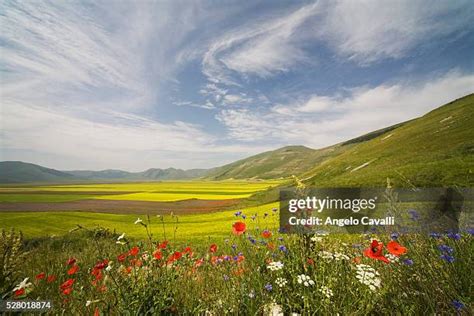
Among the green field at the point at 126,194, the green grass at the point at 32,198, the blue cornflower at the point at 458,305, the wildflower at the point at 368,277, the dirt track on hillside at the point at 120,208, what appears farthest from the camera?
the green field at the point at 126,194

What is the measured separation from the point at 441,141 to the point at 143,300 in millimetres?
45434

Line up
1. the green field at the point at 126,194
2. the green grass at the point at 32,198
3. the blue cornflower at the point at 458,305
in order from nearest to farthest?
the blue cornflower at the point at 458,305 → the green grass at the point at 32,198 → the green field at the point at 126,194

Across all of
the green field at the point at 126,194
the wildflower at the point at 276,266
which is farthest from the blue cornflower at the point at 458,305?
the green field at the point at 126,194

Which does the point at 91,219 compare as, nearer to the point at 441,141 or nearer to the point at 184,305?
the point at 184,305

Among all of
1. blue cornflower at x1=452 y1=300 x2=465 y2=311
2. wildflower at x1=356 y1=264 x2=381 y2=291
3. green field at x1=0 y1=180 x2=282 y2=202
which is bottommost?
green field at x1=0 y1=180 x2=282 y2=202

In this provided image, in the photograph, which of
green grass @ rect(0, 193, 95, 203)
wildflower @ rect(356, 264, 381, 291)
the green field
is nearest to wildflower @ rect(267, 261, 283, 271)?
wildflower @ rect(356, 264, 381, 291)

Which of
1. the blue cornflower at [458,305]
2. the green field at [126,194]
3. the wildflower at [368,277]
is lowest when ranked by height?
the green field at [126,194]

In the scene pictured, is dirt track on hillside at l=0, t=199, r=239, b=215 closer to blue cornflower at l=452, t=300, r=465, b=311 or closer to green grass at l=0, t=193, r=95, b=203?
green grass at l=0, t=193, r=95, b=203

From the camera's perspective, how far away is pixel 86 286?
4148 mm

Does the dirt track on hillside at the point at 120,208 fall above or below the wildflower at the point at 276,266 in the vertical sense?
below

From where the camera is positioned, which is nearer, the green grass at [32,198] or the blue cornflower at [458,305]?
the blue cornflower at [458,305]

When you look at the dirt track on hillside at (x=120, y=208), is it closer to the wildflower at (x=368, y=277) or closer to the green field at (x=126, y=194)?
the green field at (x=126, y=194)

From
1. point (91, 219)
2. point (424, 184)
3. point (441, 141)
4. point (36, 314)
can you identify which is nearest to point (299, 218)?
point (36, 314)

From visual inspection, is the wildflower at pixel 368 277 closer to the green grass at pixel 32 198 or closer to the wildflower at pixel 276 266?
the wildflower at pixel 276 266
